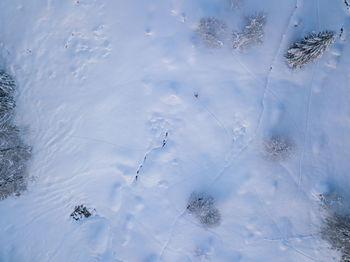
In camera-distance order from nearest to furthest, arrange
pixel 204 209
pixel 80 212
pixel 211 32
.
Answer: pixel 204 209 < pixel 211 32 < pixel 80 212

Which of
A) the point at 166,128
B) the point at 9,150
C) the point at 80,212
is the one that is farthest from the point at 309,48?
the point at 9,150

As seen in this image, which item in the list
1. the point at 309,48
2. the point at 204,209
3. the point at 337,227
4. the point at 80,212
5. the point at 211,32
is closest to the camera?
the point at 309,48

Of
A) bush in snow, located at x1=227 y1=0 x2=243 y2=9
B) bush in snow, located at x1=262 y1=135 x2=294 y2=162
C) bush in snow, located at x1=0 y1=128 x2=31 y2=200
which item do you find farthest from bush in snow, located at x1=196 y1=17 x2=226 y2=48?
bush in snow, located at x1=0 y1=128 x2=31 y2=200

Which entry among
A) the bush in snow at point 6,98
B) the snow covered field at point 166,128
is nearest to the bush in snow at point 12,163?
the snow covered field at point 166,128

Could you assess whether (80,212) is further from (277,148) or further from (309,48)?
(309,48)

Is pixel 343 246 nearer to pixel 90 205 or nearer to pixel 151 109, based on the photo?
pixel 151 109
